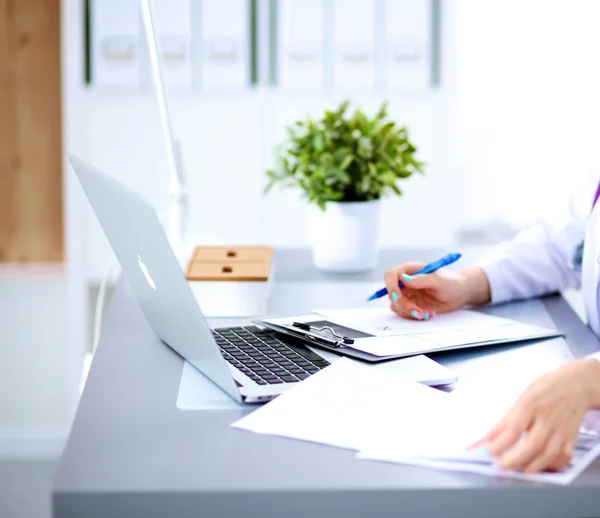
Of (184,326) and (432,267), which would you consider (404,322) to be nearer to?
(432,267)

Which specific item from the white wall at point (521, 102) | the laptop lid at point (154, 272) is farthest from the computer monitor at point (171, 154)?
the white wall at point (521, 102)

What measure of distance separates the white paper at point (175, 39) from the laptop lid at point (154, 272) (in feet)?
4.79

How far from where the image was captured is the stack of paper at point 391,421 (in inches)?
29.3

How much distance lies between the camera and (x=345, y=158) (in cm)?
152

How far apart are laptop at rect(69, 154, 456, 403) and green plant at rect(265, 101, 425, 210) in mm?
451

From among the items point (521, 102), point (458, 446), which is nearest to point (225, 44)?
point (521, 102)

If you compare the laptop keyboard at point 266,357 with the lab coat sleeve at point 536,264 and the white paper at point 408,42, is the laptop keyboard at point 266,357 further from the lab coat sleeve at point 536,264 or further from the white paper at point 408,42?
the white paper at point 408,42

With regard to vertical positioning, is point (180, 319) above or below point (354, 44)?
below

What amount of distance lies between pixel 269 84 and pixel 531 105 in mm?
778

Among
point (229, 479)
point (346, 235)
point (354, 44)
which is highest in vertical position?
point (354, 44)

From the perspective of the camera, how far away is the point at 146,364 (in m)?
1.03

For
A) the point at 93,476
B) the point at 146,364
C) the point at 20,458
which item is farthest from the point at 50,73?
the point at 93,476

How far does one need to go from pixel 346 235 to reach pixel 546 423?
834 mm

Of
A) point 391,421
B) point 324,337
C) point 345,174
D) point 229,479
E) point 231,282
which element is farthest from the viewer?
point 345,174
